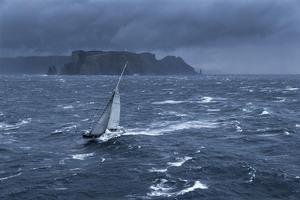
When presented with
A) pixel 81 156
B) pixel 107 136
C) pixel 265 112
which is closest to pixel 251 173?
pixel 81 156

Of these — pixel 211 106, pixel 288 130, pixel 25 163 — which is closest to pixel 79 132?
pixel 25 163

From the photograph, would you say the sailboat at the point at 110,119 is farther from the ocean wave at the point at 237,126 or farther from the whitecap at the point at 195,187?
the whitecap at the point at 195,187

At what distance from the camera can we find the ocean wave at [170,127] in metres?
71.0

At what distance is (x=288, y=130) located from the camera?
70625mm

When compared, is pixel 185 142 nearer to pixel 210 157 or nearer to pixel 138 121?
pixel 210 157

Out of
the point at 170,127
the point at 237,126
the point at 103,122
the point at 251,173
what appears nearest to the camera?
the point at 251,173

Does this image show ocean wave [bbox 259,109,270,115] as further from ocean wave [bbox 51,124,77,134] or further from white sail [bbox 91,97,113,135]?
ocean wave [bbox 51,124,77,134]

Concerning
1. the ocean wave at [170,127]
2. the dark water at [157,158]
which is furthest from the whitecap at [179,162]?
the ocean wave at [170,127]

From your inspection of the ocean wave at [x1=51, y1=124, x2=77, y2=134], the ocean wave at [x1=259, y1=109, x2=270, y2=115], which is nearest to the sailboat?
the ocean wave at [x1=51, y1=124, x2=77, y2=134]

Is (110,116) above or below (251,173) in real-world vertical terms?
above

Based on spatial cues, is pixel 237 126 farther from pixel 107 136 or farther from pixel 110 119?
pixel 107 136

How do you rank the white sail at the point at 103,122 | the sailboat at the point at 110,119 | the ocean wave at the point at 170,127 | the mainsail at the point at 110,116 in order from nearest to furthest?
the white sail at the point at 103,122 → the sailboat at the point at 110,119 → the mainsail at the point at 110,116 → the ocean wave at the point at 170,127

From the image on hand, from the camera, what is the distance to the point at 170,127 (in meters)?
76.0

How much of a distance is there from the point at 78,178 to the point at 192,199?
12.6 m
